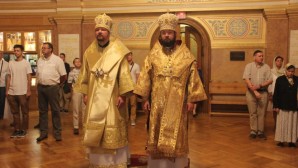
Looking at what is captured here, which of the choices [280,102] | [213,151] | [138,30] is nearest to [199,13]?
[138,30]

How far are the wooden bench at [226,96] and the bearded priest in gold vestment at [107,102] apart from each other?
5095 millimetres

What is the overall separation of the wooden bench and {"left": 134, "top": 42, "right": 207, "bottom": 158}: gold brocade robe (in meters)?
4.97

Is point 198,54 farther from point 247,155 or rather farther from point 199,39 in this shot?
point 247,155

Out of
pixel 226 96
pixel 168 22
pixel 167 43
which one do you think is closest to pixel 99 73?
pixel 167 43

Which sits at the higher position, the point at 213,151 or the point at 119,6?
the point at 119,6

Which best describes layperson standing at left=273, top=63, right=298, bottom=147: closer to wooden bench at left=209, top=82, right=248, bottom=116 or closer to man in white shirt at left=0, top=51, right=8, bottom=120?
wooden bench at left=209, top=82, right=248, bottom=116

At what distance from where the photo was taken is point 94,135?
344 cm

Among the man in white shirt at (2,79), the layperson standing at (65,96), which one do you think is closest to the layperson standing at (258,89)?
the man in white shirt at (2,79)

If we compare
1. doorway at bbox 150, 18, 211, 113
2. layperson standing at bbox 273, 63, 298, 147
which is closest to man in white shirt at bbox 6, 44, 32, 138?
doorway at bbox 150, 18, 211, 113

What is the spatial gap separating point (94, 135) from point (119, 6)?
602cm

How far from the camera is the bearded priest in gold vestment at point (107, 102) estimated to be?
11.4ft

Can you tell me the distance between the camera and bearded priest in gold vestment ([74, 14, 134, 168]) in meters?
3.46

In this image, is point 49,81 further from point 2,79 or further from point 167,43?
point 167,43

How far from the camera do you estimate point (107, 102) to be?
349 centimetres
